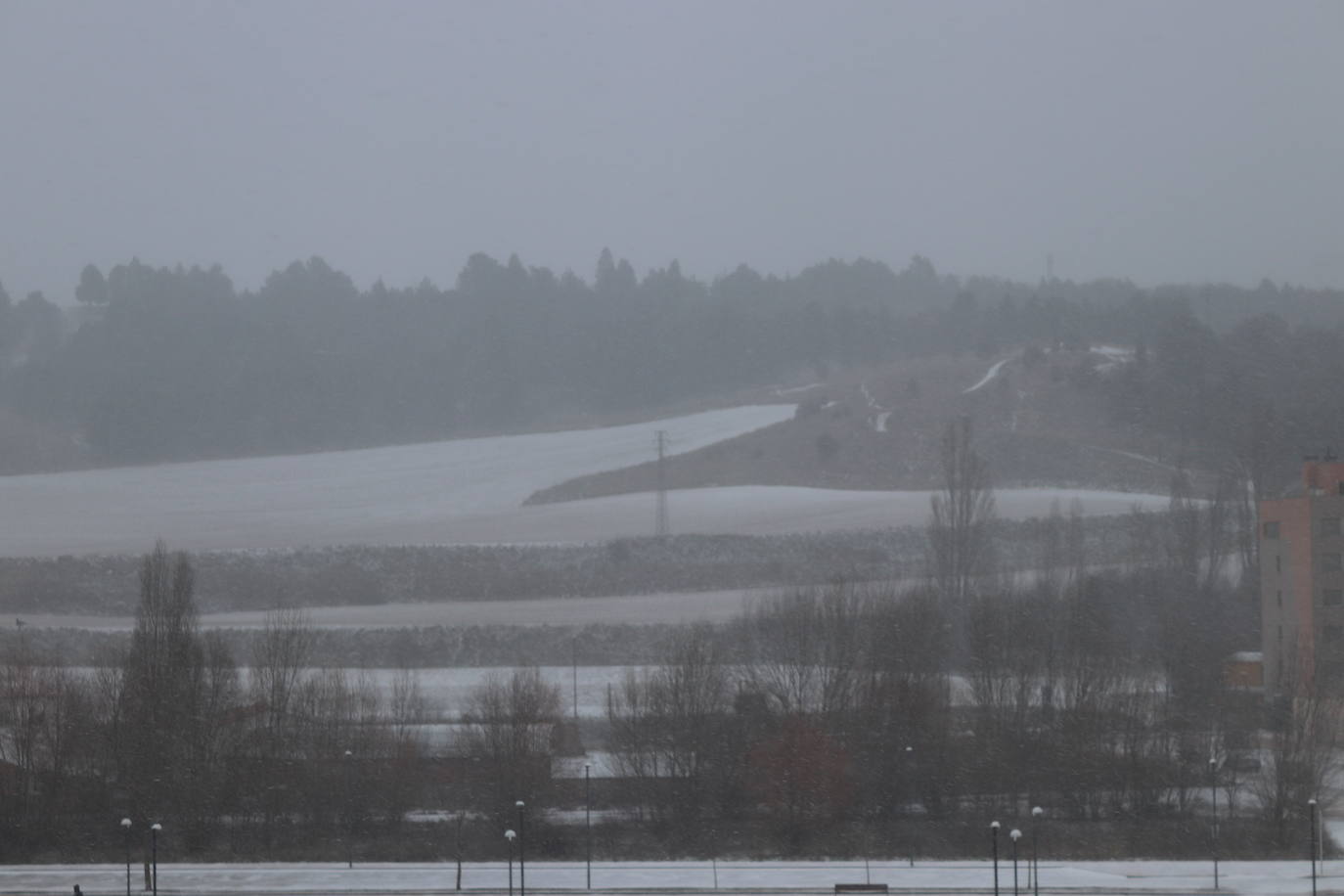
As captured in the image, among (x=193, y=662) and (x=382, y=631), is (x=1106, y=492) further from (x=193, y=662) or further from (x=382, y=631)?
(x=193, y=662)

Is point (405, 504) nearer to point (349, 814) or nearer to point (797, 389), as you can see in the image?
point (797, 389)

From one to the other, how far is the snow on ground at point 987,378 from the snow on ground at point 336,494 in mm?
6114

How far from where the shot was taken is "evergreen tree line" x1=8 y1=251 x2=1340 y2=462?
48.6m

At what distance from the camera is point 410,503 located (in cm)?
3966

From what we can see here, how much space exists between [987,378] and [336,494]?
67.9 ft

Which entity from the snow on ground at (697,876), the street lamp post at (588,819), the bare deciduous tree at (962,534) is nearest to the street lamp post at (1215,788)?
the snow on ground at (697,876)

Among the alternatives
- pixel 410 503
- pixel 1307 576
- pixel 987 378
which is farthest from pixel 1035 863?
pixel 987 378

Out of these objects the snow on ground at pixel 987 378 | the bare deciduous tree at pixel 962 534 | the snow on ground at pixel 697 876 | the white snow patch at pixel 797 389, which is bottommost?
the snow on ground at pixel 697 876

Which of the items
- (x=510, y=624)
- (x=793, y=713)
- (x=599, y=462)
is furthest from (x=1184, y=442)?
(x=793, y=713)

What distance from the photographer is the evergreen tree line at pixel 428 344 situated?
48.6 m

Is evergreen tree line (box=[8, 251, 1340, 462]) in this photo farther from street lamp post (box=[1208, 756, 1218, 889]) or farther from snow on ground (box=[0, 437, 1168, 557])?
street lamp post (box=[1208, 756, 1218, 889])

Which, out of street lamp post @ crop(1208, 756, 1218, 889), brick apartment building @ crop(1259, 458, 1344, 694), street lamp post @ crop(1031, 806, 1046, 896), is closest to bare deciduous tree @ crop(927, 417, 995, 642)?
brick apartment building @ crop(1259, 458, 1344, 694)

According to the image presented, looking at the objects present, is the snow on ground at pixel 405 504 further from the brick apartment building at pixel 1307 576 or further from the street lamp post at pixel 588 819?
the street lamp post at pixel 588 819

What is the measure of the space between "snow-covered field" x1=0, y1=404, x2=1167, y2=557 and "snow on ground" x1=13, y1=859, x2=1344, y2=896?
62.8 ft
